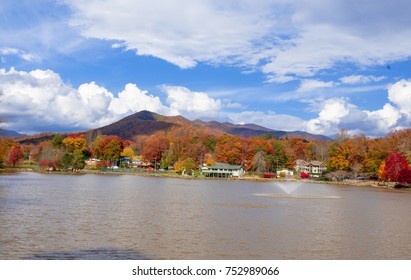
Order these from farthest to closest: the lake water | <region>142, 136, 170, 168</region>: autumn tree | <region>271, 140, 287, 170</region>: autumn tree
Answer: <region>142, 136, 170, 168</region>: autumn tree
<region>271, 140, 287, 170</region>: autumn tree
the lake water

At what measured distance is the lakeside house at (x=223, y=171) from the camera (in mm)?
110000

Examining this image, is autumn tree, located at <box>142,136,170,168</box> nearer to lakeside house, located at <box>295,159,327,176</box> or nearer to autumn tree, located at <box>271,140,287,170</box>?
autumn tree, located at <box>271,140,287,170</box>

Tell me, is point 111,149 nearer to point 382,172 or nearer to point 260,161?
point 260,161

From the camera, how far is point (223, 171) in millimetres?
110938

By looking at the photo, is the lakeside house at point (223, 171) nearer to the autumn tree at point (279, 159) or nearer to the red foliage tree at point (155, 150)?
the autumn tree at point (279, 159)

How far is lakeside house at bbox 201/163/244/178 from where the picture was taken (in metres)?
110

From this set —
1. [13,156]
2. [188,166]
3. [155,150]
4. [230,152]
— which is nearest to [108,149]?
[155,150]

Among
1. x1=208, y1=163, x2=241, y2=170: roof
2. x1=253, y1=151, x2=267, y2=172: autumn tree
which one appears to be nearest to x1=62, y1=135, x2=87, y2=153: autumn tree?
x1=208, y1=163, x2=241, y2=170: roof

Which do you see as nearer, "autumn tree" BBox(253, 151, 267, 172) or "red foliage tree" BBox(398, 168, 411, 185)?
"red foliage tree" BBox(398, 168, 411, 185)

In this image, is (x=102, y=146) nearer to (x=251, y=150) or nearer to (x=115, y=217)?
(x=251, y=150)

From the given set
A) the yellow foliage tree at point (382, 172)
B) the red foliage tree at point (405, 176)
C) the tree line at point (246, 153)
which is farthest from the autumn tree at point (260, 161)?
the red foliage tree at point (405, 176)

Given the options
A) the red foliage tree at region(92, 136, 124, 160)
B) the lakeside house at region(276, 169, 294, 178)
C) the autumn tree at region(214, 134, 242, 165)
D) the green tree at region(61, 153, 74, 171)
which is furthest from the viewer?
the red foliage tree at region(92, 136, 124, 160)

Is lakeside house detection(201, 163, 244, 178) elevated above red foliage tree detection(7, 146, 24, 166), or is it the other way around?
red foliage tree detection(7, 146, 24, 166)
